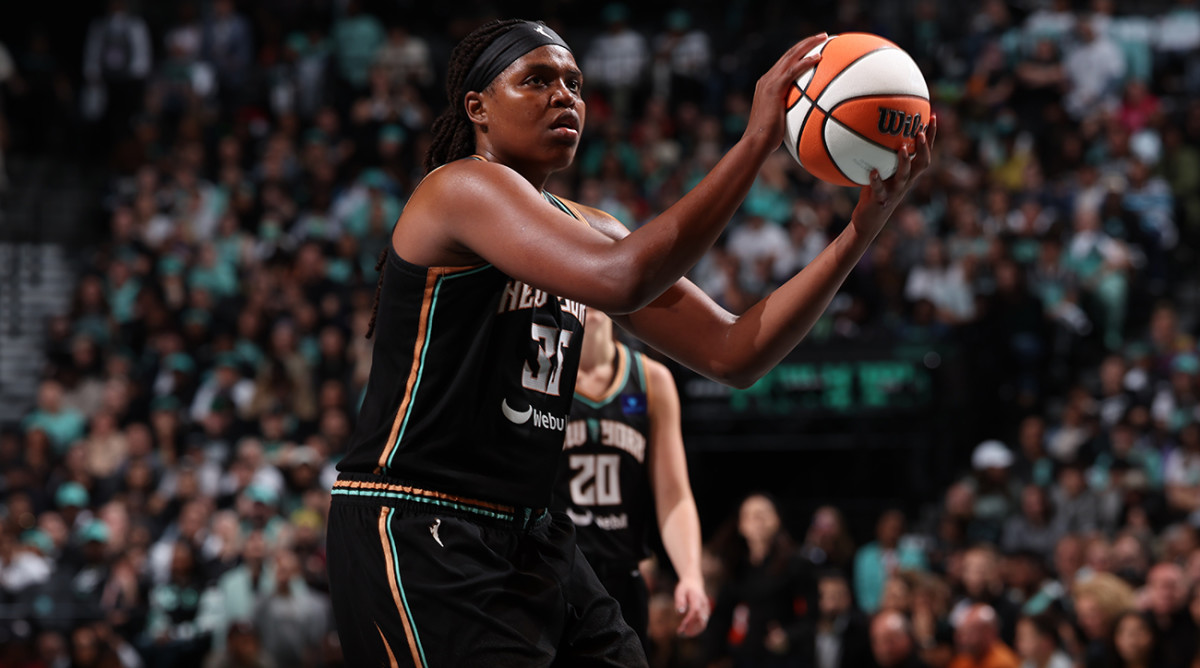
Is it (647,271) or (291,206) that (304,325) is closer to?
(291,206)

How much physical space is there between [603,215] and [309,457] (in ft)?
30.1

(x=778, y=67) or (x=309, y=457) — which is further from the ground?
(x=778, y=67)

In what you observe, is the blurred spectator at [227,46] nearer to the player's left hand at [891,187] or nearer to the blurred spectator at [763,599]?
the blurred spectator at [763,599]

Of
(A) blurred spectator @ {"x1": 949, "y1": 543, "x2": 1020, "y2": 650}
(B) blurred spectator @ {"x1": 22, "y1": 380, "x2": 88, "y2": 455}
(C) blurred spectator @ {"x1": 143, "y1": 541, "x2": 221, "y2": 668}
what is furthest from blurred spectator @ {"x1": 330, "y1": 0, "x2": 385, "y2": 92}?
(A) blurred spectator @ {"x1": 949, "y1": 543, "x2": 1020, "y2": 650}

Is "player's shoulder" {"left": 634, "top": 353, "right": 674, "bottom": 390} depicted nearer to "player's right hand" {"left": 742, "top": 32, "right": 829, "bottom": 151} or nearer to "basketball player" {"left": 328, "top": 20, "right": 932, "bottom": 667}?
"basketball player" {"left": 328, "top": 20, "right": 932, "bottom": 667}

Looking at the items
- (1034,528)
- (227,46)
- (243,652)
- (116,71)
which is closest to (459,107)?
(243,652)

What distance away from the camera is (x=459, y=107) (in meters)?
3.40

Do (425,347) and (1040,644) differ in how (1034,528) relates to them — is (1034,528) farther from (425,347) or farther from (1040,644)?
(425,347)

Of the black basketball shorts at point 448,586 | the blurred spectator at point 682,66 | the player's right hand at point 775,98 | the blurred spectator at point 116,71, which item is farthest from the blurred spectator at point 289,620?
the blurred spectator at point 116,71

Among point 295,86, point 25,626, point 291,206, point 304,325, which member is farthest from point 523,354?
point 295,86

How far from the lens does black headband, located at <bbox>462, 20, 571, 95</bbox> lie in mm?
3211

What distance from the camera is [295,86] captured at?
17922 millimetres

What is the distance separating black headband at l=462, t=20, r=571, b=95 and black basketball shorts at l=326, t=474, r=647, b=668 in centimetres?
97

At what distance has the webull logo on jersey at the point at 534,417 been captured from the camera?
10.3 ft
